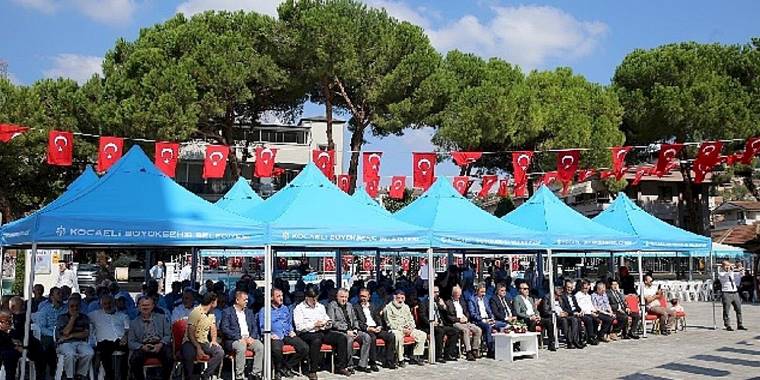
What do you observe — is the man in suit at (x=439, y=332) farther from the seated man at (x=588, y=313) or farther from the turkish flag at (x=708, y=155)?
the turkish flag at (x=708, y=155)

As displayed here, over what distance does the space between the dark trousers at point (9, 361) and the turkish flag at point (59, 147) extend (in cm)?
1034

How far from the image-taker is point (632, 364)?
35.2 feet

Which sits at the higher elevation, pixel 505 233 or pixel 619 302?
pixel 505 233

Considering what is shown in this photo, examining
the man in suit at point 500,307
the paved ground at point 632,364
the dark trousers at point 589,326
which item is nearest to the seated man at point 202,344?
the paved ground at point 632,364

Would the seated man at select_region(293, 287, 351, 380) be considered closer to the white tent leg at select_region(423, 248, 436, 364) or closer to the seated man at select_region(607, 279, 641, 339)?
the white tent leg at select_region(423, 248, 436, 364)

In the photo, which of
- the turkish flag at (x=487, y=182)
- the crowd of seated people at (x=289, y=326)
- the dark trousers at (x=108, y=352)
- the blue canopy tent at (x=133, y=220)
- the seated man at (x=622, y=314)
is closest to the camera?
the blue canopy tent at (x=133, y=220)

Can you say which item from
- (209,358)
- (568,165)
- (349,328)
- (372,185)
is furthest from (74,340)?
(568,165)

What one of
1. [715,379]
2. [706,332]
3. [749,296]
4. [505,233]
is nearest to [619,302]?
[706,332]

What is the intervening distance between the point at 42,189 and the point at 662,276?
30.3 meters

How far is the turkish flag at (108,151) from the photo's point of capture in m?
17.9

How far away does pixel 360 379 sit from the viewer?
381 inches

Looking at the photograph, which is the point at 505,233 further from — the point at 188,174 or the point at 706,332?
the point at 188,174

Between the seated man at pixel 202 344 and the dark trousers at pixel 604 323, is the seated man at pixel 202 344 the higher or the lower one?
the higher one

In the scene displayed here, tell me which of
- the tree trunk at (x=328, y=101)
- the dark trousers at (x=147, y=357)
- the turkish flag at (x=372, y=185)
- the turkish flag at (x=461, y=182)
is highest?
the tree trunk at (x=328, y=101)
